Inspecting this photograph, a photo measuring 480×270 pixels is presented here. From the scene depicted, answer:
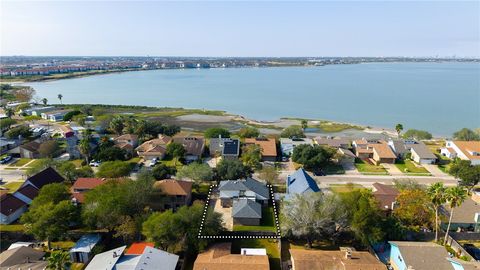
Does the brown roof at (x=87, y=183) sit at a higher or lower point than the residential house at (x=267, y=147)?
higher

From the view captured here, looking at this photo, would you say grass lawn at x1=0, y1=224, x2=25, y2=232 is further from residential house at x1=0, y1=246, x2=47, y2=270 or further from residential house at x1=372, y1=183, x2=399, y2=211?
residential house at x1=372, y1=183, x2=399, y2=211

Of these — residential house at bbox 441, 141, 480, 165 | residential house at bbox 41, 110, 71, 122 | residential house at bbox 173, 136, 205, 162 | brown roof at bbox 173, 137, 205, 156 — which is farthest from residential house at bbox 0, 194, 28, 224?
residential house at bbox 441, 141, 480, 165

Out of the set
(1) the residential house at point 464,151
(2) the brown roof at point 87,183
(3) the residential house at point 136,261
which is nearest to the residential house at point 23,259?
(3) the residential house at point 136,261

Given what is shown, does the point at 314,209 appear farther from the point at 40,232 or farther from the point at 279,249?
the point at 40,232

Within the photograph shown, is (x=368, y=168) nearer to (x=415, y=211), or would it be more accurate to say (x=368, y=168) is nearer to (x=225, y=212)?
(x=415, y=211)

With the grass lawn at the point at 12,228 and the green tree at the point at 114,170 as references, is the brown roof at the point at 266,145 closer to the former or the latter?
the green tree at the point at 114,170
